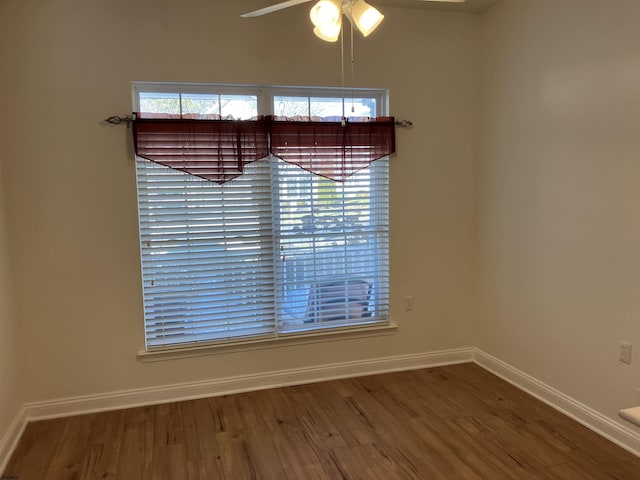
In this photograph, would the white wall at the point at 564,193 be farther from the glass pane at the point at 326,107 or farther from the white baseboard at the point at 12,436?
the white baseboard at the point at 12,436

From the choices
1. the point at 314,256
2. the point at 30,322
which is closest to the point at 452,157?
the point at 314,256

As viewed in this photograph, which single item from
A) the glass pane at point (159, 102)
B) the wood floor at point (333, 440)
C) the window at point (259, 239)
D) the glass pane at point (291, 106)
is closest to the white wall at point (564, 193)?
the wood floor at point (333, 440)

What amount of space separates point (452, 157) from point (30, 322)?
3.20 metres

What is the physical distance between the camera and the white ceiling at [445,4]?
3.25 m

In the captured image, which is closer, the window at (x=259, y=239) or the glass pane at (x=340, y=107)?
the window at (x=259, y=239)

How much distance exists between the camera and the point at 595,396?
270cm

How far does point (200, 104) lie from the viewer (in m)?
3.14

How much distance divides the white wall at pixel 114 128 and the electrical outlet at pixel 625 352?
1.58 metres

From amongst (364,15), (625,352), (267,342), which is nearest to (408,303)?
(267,342)

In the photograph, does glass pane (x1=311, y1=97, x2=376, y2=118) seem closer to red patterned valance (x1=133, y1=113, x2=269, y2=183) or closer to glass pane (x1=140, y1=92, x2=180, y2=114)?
red patterned valance (x1=133, y1=113, x2=269, y2=183)

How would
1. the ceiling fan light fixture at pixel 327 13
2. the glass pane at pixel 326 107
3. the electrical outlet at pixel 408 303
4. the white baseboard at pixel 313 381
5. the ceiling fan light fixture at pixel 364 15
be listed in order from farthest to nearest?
1. the electrical outlet at pixel 408 303
2. the glass pane at pixel 326 107
3. the white baseboard at pixel 313 381
4. the ceiling fan light fixture at pixel 364 15
5. the ceiling fan light fixture at pixel 327 13

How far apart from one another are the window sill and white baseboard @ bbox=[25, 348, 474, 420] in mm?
202

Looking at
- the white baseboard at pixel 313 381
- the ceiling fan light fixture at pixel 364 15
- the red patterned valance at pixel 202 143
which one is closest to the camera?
the ceiling fan light fixture at pixel 364 15

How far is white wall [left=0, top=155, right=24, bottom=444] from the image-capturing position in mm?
2557
